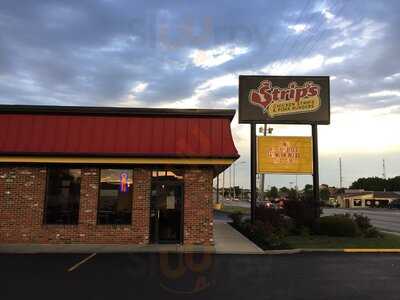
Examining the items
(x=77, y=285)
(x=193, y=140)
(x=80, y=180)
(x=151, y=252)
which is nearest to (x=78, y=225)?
(x=80, y=180)

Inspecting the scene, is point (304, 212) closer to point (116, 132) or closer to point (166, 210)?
point (166, 210)

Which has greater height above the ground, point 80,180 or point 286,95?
point 286,95

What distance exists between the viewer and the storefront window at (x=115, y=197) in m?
16.8

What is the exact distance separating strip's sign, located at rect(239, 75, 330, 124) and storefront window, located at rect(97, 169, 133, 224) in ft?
23.5

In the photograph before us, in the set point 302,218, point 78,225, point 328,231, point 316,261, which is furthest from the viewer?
point 302,218

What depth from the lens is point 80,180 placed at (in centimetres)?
1684

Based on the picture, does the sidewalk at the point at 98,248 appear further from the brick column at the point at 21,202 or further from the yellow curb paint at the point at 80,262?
the yellow curb paint at the point at 80,262

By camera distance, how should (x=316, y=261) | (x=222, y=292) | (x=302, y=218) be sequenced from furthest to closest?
(x=302, y=218)
(x=316, y=261)
(x=222, y=292)

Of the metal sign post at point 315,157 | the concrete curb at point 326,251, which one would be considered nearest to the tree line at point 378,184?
the metal sign post at point 315,157

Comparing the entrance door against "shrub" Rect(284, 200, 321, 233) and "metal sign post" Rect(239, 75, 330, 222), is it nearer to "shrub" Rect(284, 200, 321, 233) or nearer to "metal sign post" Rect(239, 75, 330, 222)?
"metal sign post" Rect(239, 75, 330, 222)

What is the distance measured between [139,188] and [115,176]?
100cm

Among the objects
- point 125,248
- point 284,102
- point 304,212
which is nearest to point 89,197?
point 125,248

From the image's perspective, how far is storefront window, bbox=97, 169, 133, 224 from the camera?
16750 millimetres

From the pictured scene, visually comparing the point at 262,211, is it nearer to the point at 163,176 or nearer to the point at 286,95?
the point at 286,95
